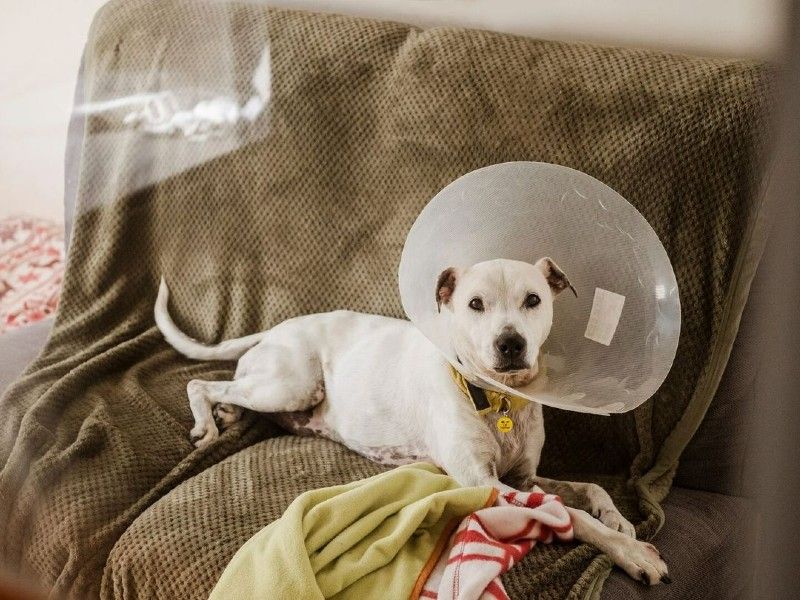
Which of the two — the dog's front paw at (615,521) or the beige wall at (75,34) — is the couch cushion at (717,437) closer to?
the dog's front paw at (615,521)

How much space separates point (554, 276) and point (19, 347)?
1073 millimetres

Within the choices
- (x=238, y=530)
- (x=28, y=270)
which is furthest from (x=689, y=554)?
(x=28, y=270)

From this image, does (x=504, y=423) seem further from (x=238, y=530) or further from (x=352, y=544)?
(x=238, y=530)

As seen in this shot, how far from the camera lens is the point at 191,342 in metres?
1.65

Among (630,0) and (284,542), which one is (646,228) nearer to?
(630,0)

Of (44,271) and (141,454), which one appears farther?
(44,271)

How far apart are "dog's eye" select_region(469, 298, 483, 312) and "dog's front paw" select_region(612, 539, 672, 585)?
377mm

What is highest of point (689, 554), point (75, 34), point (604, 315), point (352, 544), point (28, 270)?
point (75, 34)

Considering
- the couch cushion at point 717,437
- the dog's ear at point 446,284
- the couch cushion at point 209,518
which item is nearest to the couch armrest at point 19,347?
the couch cushion at point 209,518

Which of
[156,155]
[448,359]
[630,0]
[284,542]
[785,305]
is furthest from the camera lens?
[156,155]

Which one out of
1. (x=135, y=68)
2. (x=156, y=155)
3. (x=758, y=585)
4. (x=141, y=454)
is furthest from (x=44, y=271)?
(x=758, y=585)

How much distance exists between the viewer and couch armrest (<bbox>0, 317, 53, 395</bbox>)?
150 centimetres

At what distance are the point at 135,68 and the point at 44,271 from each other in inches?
18.8

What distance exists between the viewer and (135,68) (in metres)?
1.71
